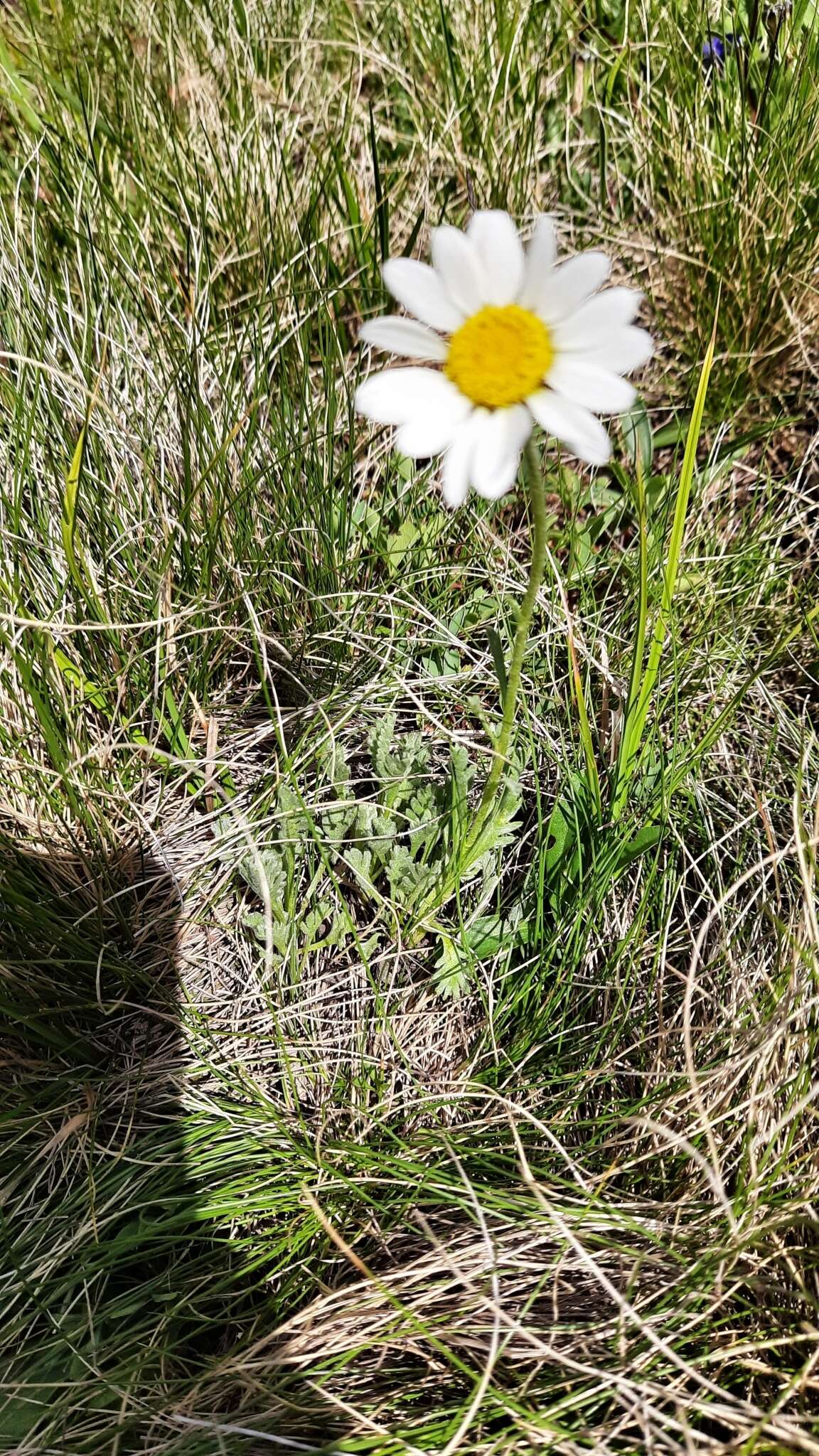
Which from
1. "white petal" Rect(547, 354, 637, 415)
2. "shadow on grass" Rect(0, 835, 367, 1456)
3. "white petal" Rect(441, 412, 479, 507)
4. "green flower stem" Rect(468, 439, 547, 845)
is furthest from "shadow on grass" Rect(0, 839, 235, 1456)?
"white petal" Rect(547, 354, 637, 415)

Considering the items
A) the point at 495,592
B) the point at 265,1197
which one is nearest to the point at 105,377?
the point at 495,592

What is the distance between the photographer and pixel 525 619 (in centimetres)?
95

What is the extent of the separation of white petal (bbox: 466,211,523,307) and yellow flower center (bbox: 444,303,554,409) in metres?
0.02

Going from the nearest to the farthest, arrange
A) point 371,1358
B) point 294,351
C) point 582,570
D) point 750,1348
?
point 750,1348 → point 371,1358 → point 582,570 → point 294,351

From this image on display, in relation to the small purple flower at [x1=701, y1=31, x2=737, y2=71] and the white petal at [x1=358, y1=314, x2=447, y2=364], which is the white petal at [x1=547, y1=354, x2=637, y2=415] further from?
the small purple flower at [x1=701, y1=31, x2=737, y2=71]

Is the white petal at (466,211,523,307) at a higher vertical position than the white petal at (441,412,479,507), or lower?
higher

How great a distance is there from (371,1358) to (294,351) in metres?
1.49

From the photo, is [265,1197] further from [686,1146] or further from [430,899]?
[686,1146]

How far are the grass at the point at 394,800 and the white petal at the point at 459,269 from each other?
0.46 m

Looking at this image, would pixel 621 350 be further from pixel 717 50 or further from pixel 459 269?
pixel 717 50

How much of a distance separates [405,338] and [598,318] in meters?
0.17

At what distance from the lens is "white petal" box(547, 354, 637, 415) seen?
79cm

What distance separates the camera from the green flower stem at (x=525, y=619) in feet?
2.78

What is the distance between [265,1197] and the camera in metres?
1.19
